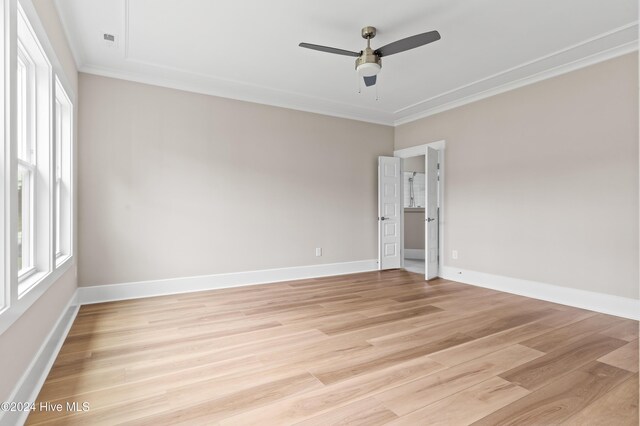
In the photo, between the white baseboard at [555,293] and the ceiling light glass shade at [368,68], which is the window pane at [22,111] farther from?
the white baseboard at [555,293]

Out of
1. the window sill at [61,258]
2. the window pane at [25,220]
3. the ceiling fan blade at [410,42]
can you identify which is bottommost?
the window sill at [61,258]

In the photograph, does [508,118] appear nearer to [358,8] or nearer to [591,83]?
[591,83]

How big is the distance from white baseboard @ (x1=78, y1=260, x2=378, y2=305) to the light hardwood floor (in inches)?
10.8

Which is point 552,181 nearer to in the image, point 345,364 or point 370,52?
point 370,52

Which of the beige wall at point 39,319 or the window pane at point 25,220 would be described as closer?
the beige wall at point 39,319

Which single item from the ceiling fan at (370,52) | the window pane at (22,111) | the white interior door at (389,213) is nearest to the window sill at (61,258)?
the window pane at (22,111)

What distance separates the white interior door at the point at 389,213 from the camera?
6062 mm

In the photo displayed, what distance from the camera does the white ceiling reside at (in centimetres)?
284

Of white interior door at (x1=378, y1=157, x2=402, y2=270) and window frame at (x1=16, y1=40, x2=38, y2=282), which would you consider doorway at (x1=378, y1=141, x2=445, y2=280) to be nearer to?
white interior door at (x1=378, y1=157, x2=402, y2=270)

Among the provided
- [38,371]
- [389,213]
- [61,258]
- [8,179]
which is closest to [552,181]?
[389,213]

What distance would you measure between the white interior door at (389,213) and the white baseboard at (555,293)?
1.17 m

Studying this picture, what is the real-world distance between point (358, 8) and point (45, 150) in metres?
2.86

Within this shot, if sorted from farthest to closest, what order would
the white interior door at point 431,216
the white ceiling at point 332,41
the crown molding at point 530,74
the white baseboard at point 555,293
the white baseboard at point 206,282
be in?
the white interior door at point 431,216
the white baseboard at point 206,282
the white baseboard at point 555,293
the crown molding at point 530,74
the white ceiling at point 332,41

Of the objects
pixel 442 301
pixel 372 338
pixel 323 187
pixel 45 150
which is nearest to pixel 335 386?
pixel 372 338
